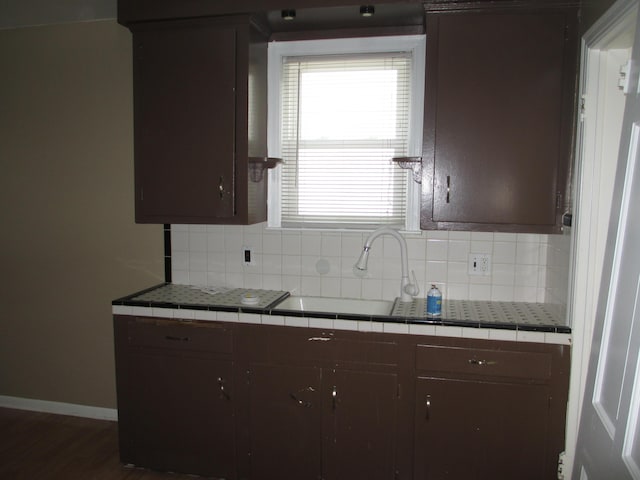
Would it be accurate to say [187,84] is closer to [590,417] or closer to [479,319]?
[479,319]

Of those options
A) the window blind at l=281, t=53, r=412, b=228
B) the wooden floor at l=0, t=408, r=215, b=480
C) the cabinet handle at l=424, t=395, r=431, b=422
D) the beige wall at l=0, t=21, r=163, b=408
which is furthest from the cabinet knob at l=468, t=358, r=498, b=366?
the beige wall at l=0, t=21, r=163, b=408

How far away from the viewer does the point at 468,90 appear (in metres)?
2.19

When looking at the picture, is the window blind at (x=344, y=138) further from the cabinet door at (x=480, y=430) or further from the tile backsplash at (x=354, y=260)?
the cabinet door at (x=480, y=430)

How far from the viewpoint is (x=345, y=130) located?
8.77 ft

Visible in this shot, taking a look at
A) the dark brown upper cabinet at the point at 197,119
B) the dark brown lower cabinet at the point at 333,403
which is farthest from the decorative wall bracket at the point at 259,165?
the dark brown lower cabinet at the point at 333,403

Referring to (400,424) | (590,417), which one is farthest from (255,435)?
(590,417)

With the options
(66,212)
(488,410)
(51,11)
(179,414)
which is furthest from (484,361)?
(51,11)

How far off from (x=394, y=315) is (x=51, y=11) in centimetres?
263

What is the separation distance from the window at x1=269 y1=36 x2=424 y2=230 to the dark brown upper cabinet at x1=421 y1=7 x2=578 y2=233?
35 centimetres

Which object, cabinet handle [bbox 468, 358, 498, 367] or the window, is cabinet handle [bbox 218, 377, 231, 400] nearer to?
the window

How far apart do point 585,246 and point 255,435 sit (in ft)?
5.53

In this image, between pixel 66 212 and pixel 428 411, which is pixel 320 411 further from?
pixel 66 212

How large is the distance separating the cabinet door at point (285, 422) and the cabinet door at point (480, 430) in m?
0.47

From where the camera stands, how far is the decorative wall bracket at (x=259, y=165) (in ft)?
8.04
